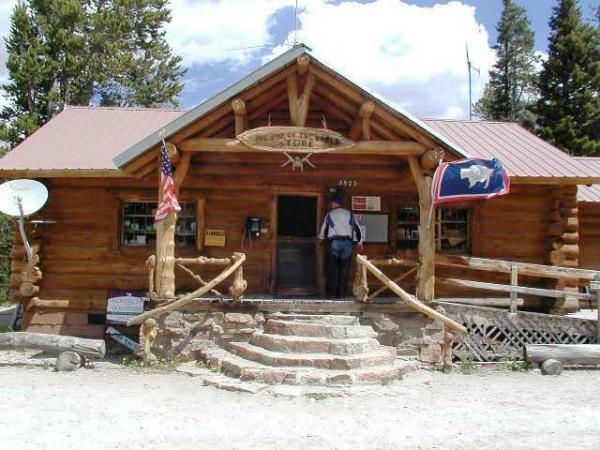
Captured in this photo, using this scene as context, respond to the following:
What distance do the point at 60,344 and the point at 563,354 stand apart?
817cm

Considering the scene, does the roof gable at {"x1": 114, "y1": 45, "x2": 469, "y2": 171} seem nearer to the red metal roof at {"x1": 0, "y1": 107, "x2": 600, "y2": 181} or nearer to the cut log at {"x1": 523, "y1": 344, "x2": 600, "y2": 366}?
the red metal roof at {"x1": 0, "y1": 107, "x2": 600, "y2": 181}

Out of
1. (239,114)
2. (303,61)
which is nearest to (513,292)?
(303,61)

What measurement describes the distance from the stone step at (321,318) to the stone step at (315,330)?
0.12 m

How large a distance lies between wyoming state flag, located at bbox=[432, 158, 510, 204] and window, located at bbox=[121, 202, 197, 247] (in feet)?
17.2

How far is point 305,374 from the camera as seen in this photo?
8.16m

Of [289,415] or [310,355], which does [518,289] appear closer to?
[310,355]

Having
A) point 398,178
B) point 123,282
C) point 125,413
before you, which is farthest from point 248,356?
point 398,178

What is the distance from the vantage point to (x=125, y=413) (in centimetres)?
698

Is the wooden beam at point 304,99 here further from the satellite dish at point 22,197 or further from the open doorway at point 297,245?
the satellite dish at point 22,197

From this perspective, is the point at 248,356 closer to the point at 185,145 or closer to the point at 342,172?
the point at 185,145

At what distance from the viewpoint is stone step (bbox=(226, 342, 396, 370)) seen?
8445 mm

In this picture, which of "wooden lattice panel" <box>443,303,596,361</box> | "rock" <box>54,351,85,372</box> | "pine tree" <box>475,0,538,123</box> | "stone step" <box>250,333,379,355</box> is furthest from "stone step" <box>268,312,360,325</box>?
"pine tree" <box>475,0,538,123</box>

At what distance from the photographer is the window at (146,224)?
40.0 ft

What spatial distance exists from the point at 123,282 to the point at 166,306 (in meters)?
2.87
